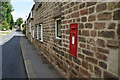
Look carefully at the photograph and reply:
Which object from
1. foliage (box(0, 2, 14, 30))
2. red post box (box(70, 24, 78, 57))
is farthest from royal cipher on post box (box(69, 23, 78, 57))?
foliage (box(0, 2, 14, 30))

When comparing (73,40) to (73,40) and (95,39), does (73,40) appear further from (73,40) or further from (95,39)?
(95,39)

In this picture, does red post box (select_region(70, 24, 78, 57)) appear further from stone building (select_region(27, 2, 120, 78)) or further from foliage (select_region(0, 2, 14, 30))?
foliage (select_region(0, 2, 14, 30))

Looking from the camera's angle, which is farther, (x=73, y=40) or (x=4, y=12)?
(x=4, y=12)

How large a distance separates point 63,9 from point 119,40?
10.3 feet

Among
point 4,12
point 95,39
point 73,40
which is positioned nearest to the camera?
point 95,39

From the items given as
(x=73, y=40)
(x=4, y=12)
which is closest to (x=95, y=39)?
(x=73, y=40)

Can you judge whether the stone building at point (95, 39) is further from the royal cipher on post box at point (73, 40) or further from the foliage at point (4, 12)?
the foliage at point (4, 12)

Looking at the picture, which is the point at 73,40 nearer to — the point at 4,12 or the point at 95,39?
the point at 95,39

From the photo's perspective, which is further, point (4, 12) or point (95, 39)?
point (4, 12)

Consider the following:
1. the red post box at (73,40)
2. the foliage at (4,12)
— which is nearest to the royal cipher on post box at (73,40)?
the red post box at (73,40)

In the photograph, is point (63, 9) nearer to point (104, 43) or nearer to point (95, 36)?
point (95, 36)

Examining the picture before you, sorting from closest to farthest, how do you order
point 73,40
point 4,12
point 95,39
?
1. point 95,39
2. point 73,40
3. point 4,12

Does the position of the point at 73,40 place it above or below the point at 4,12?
below

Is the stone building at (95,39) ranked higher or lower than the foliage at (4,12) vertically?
lower
